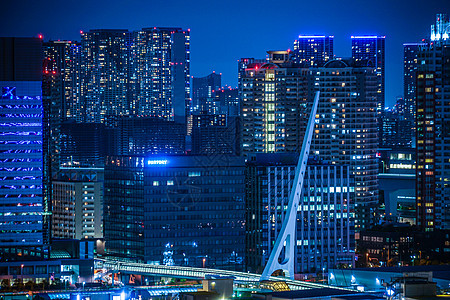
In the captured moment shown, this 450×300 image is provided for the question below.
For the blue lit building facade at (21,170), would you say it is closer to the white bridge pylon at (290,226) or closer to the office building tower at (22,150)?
the office building tower at (22,150)

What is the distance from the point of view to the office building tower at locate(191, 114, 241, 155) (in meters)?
104

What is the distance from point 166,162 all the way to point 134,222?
4.32 meters

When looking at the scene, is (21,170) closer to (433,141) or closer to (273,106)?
(433,141)

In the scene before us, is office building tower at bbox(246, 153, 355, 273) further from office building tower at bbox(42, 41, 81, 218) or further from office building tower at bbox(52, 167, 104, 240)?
office building tower at bbox(42, 41, 81, 218)

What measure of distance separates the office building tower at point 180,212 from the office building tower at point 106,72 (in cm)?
7401

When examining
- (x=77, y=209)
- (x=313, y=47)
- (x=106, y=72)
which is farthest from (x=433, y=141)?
(x=106, y=72)

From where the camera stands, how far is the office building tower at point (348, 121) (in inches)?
3949

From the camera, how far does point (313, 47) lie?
454ft

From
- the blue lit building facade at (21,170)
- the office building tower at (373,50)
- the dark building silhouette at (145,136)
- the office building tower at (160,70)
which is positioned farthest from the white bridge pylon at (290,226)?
the office building tower at (160,70)

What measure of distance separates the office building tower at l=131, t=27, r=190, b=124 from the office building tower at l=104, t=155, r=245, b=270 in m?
71.8

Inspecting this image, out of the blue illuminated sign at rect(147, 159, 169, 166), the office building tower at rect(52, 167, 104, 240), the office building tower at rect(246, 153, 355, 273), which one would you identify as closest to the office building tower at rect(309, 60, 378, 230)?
the office building tower at rect(52, 167, 104, 240)

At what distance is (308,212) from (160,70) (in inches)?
3024

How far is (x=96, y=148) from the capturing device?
13000cm

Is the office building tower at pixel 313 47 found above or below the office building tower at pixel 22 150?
above
